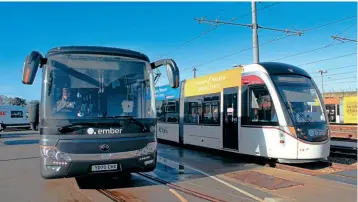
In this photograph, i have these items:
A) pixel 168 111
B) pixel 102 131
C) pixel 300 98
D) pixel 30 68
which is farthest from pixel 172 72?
pixel 168 111

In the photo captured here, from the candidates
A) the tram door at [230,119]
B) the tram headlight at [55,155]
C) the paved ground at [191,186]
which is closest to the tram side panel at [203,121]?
the tram door at [230,119]

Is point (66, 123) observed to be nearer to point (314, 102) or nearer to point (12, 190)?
point (12, 190)

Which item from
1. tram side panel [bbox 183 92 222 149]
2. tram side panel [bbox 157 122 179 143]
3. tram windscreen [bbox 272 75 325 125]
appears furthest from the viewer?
tram side panel [bbox 157 122 179 143]

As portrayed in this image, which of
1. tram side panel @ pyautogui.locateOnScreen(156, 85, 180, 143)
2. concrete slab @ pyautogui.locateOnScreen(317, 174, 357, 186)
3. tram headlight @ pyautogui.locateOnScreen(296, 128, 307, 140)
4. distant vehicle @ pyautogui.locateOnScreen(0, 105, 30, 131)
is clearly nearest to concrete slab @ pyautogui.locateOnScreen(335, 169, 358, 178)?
concrete slab @ pyautogui.locateOnScreen(317, 174, 357, 186)

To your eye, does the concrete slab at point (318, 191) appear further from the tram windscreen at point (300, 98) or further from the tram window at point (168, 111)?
the tram window at point (168, 111)

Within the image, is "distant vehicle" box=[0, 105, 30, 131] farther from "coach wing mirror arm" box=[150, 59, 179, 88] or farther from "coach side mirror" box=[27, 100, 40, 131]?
"coach wing mirror arm" box=[150, 59, 179, 88]

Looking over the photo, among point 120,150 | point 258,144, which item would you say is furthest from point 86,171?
point 258,144

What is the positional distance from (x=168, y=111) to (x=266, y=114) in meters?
7.59

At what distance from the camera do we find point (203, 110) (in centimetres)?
1348

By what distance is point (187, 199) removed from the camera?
6441 mm

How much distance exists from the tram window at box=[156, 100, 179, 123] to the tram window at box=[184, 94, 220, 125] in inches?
39.1

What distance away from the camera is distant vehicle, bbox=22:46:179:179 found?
20.4 ft

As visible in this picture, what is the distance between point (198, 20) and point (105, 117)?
455 inches

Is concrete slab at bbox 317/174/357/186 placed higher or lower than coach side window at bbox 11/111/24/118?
lower
